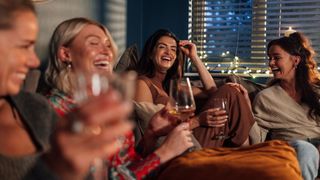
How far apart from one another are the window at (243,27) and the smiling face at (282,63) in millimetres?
1656

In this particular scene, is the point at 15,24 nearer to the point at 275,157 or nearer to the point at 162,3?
the point at 275,157

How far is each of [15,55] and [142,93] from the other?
5.77 ft

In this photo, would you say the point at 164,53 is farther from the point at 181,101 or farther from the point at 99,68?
the point at 99,68

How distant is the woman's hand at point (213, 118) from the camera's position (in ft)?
6.60

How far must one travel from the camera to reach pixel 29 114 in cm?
95

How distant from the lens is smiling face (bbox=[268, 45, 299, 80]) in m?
2.71

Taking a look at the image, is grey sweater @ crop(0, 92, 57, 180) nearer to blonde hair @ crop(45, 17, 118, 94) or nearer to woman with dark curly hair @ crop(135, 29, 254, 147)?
blonde hair @ crop(45, 17, 118, 94)

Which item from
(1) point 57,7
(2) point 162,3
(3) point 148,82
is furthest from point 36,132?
(2) point 162,3

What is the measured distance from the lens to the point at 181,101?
1.42 m

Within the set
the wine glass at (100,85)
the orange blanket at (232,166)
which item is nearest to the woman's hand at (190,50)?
the orange blanket at (232,166)

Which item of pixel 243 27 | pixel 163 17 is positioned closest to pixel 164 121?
pixel 163 17

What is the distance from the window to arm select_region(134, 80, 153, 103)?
1.97m

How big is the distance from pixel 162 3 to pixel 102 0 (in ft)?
3.73

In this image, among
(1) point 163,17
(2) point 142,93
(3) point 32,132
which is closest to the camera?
(3) point 32,132
